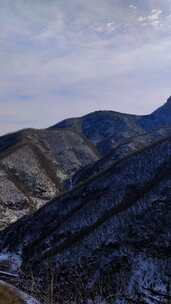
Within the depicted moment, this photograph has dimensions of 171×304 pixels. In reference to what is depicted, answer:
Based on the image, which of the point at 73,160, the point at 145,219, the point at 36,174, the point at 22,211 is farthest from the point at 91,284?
the point at 73,160

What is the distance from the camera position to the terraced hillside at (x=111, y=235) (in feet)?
116

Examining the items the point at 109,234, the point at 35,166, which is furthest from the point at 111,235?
the point at 35,166

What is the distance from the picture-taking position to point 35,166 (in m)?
117

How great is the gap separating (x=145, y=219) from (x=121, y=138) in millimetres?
153051

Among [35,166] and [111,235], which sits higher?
[35,166]

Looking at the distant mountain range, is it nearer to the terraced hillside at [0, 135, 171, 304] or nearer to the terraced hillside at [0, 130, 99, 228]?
the terraced hillside at [0, 135, 171, 304]

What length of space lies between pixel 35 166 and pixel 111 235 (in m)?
75.4

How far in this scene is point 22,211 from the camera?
288 ft

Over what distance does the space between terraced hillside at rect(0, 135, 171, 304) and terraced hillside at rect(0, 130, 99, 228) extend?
22.4m

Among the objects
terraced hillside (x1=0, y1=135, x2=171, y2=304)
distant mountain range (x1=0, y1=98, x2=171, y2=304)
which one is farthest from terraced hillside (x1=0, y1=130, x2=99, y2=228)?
terraced hillside (x1=0, y1=135, x2=171, y2=304)

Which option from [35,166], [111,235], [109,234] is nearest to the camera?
[111,235]

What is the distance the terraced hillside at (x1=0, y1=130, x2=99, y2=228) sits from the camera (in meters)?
91.9

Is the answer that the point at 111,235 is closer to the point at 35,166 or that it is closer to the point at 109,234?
the point at 109,234

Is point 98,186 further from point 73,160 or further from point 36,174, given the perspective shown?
point 73,160
